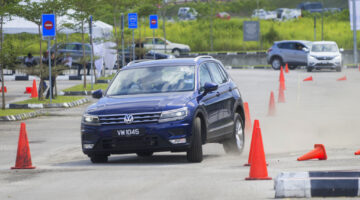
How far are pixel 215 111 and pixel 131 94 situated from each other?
1.29m

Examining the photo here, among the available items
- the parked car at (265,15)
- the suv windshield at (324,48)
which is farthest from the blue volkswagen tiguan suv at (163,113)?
the parked car at (265,15)

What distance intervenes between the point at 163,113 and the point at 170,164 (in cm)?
77

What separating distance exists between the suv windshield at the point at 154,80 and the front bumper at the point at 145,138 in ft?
3.44

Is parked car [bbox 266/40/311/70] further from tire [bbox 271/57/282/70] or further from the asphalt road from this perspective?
the asphalt road

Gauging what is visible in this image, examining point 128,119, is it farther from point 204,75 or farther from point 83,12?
point 83,12

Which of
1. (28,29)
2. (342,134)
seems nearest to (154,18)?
(28,29)

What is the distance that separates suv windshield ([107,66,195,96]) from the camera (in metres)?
13.6

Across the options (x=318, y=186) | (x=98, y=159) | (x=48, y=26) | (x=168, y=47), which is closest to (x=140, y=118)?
(x=98, y=159)

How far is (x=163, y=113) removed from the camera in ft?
41.3

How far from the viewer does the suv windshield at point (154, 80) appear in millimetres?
13609

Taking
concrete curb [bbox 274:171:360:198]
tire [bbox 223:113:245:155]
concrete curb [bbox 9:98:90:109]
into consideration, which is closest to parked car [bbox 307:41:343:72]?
concrete curb [bbox 9:98:90:109]

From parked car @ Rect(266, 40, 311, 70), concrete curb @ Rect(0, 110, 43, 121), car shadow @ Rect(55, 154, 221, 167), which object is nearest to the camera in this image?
car shadow @ Rect(55, 154, 221, 167)

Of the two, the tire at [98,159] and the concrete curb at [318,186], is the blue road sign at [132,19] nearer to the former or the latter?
the tire at [98,159]

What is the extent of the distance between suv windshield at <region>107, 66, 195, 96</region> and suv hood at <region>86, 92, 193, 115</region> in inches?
13.7
